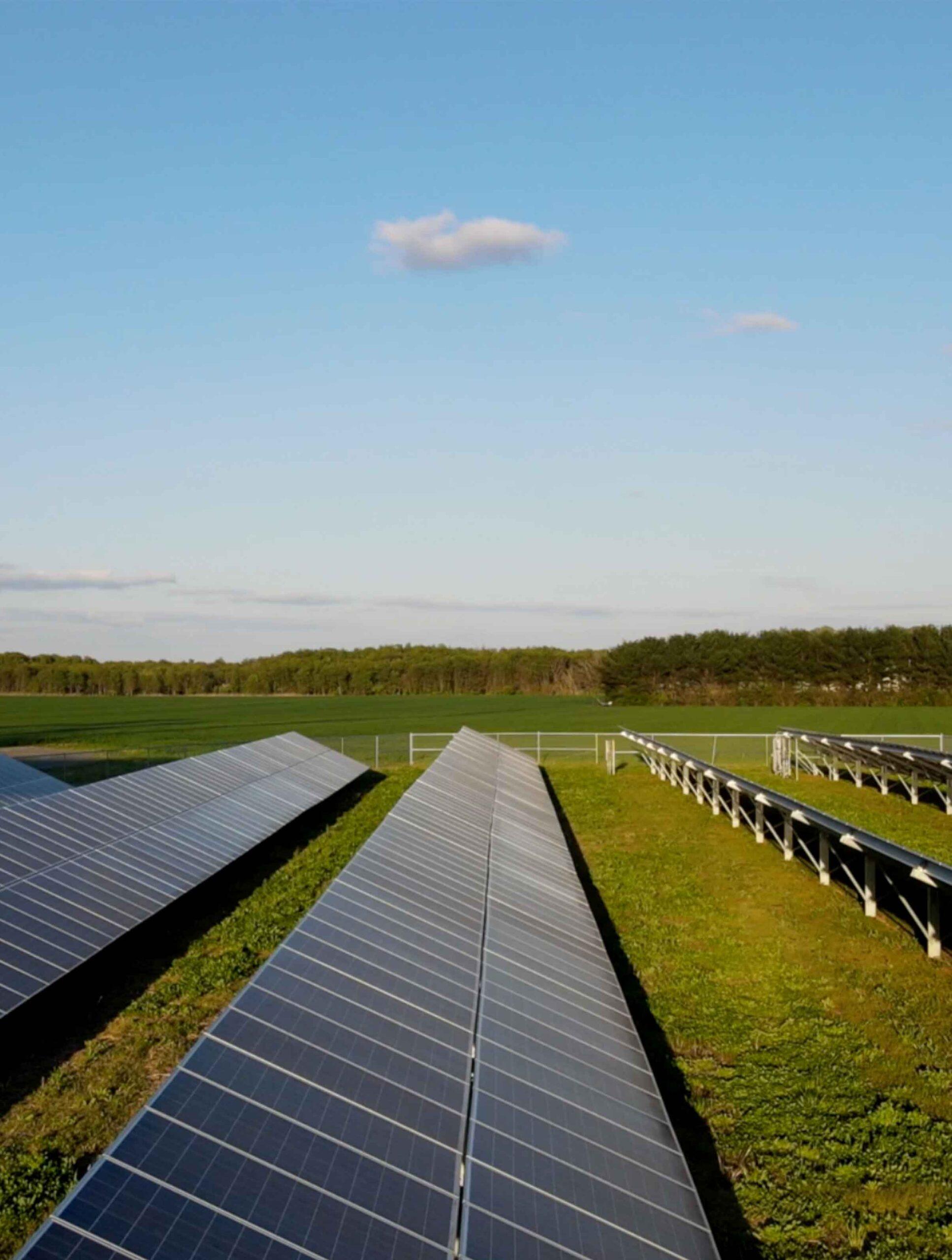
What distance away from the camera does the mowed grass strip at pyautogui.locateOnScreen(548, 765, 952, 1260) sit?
9031 millimetres

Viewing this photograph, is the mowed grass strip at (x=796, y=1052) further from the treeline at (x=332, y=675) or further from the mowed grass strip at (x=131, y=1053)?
the treeline at (x=332, y=675)

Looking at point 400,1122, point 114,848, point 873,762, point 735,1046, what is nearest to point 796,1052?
point 735,1046

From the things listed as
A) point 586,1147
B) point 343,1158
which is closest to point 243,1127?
point 343,1158

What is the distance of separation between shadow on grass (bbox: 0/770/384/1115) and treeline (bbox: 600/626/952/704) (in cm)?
9167

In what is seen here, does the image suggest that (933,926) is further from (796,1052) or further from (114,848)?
(114,848)

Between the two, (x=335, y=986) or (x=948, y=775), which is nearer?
(x=335, y=986)

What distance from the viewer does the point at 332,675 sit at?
15550 cm

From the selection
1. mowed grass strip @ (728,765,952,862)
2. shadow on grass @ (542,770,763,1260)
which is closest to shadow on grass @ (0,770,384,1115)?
shadow on grass @ (542,770,763,1260)

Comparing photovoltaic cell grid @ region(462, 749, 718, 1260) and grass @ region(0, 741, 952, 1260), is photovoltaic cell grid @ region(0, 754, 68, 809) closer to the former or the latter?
grass @ region(0, 741, 952, 1260)

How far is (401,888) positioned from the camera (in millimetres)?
13445

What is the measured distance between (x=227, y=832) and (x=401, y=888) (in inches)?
391

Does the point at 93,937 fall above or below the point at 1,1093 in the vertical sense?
above

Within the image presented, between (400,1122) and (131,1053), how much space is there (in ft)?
22.2

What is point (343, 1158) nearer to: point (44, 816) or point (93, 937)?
point (93, 937)
